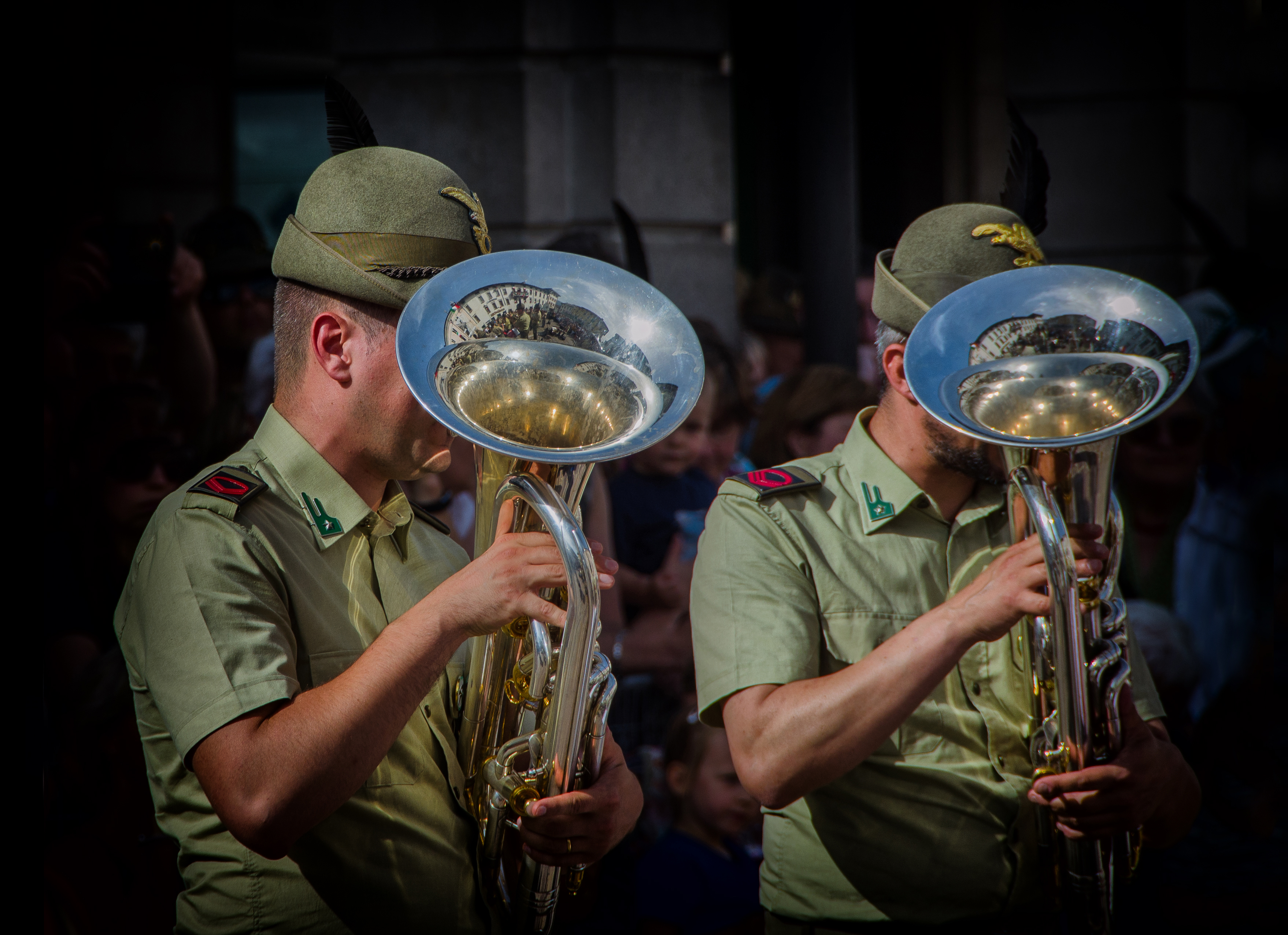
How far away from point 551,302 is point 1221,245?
16.4 ft

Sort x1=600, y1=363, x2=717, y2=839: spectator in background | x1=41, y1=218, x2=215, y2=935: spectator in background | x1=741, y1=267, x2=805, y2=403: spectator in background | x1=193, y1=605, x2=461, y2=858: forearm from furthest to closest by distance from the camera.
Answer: x1=741, y1=267, x2=805, y2=403: spectator in background
x1=600, y1=363, x2=717, y2=839: spectator in background
x1=41, y1=218, x2=215, y2=935: spectator in background
x1=193, y1=605, x2=461, y2=858: forearm

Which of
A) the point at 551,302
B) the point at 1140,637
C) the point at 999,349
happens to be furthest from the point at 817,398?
the point at 551,302

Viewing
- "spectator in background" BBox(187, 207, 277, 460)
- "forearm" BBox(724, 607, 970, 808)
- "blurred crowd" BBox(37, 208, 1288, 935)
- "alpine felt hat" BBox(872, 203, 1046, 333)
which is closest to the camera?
"forearm" BBox(724, 607, 970, 808)

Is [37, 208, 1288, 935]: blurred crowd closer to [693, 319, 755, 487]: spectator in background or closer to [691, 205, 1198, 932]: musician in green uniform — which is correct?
[693, 319, 755, 487]: spectator in background

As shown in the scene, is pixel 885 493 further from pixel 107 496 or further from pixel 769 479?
pixel 107 496

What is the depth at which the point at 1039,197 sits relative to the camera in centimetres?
258

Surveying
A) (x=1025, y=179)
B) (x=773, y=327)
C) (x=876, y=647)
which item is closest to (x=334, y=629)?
(x=876, y=647)

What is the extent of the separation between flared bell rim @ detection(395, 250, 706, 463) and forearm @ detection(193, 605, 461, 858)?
11.7 inches

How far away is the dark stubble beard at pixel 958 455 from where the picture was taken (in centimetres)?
236

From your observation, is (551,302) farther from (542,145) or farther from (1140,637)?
(542,145)

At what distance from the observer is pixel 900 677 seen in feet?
6.63

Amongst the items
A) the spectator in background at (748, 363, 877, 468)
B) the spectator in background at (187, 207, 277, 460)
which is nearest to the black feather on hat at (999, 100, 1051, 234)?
the spectator in background at (748, 363, 877, 468)

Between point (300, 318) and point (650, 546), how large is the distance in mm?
2555

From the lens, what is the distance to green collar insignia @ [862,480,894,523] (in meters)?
2.38
